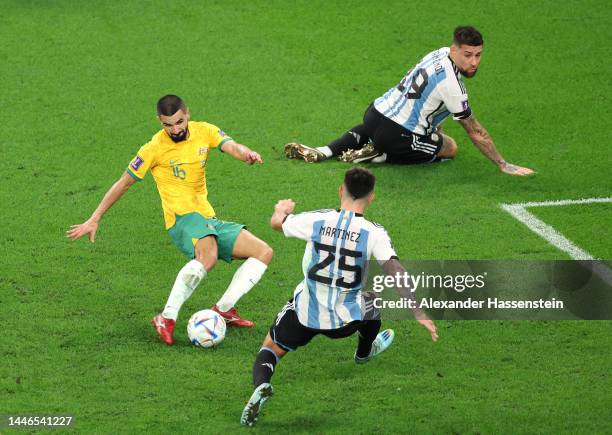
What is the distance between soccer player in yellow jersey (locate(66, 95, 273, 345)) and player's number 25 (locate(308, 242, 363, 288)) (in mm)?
1352

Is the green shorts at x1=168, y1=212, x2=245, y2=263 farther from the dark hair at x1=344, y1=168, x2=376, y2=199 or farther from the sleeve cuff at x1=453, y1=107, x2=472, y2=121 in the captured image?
the sleeve cuff at x1=453, y1=107, x2=472, y2=121

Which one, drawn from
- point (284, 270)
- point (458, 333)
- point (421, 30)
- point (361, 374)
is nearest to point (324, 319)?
point (361, 374)

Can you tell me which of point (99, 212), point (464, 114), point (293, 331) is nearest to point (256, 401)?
point (293, 331)

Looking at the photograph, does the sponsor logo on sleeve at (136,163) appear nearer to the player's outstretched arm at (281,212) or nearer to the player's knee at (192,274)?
the player's knee at (192,274)

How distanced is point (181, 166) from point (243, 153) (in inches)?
20.1

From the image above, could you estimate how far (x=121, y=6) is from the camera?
15188mm

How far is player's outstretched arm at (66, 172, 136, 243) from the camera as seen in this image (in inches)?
310

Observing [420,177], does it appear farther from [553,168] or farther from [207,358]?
[207,358]

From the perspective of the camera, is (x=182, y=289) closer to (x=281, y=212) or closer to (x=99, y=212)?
(x=99, y=212)

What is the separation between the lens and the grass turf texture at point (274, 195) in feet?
23.3

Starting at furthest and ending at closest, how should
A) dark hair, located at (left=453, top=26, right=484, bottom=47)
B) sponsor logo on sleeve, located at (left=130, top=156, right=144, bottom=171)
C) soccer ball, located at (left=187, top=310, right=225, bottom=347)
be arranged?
1. dark hair, located at (left=453, top=26, right=484, bottom=47)
2. sponsor logo on sleeve, located at (left=130, top=156, right=144, bottom=171)
3. soccer ball, located at (left=187, top=310, right=225, bottom=347)

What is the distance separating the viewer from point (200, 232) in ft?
26.9

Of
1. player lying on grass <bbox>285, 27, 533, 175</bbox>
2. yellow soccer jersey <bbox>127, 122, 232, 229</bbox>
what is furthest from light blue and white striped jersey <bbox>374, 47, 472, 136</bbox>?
yellow soccer jersey <bbox>127, 122, 232, 229</bbox>

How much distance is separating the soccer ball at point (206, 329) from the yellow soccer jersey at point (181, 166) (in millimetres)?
910
